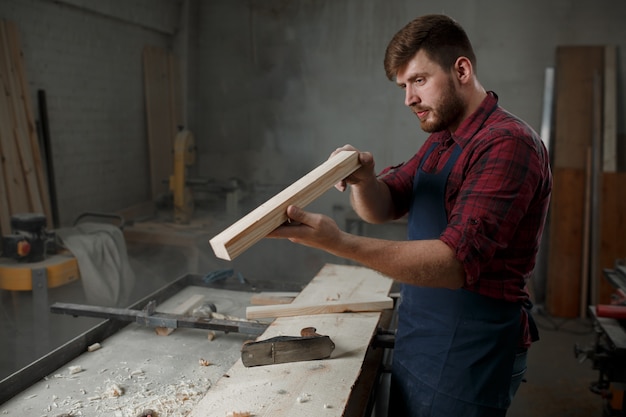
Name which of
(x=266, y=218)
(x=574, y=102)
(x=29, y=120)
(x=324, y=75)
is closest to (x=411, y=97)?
(x=266, y=218)

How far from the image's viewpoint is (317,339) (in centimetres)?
154

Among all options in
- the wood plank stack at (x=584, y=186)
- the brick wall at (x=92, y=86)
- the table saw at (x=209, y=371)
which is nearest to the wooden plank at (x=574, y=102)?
the wood plank stack at (x=584, y=186)

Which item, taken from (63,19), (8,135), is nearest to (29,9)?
(63,19)

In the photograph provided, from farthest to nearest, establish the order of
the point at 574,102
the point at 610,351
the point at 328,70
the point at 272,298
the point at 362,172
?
1. the point at 328,70
2. the point at 574,102
3. the point at 272,298
4. the point at 610,351
5. the point at 362,172

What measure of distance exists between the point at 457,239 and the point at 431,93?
451 mm

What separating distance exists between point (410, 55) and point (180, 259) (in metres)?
3.42

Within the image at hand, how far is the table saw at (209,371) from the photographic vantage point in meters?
1.36

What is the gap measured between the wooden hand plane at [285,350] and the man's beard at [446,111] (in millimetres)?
692

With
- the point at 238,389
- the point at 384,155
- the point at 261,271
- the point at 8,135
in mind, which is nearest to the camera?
the point at 238,389

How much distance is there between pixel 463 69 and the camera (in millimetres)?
1425

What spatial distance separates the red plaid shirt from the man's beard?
0.04 m

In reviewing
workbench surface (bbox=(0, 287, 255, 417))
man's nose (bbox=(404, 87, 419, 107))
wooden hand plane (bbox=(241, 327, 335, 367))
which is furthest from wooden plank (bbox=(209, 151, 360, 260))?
workbench surface (bbox=(0, 287, 255, 417))

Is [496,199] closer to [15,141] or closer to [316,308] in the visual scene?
[316,308]

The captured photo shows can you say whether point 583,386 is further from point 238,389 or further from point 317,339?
point 238,389
